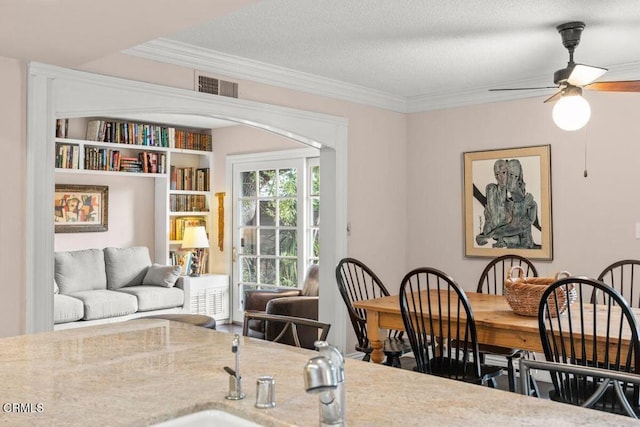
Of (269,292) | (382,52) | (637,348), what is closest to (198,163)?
(269,292)

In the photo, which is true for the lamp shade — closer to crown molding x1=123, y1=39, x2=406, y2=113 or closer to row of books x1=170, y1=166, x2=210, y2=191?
row of books x1=170, y1=166, x2=210, y2=191

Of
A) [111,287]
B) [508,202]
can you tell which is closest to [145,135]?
[111,287]

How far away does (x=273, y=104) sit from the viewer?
4.53 m

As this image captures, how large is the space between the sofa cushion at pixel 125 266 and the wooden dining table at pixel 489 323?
3.86 m

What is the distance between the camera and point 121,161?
22.7 ft

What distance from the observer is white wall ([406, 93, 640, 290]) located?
4477 mm

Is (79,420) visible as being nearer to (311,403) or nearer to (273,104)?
(311,403)

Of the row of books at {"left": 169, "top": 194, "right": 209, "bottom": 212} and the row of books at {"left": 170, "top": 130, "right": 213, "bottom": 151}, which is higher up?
the row of books at {"left": 170, "top": 130, "right": 213, "bottom": 151}

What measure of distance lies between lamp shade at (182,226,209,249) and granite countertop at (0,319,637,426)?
17.0 ft

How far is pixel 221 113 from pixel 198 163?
12.6 feet

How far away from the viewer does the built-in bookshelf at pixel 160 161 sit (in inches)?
259

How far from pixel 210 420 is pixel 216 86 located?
121 inches

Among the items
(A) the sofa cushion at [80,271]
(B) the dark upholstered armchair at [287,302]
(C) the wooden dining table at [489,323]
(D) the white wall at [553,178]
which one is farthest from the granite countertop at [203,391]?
(A) the sofa cushion at [80,271]

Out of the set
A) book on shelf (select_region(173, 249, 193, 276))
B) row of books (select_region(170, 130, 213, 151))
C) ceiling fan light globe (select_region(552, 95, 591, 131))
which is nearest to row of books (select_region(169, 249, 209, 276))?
book on shelf (select_region(173, 249, 193, 276))
